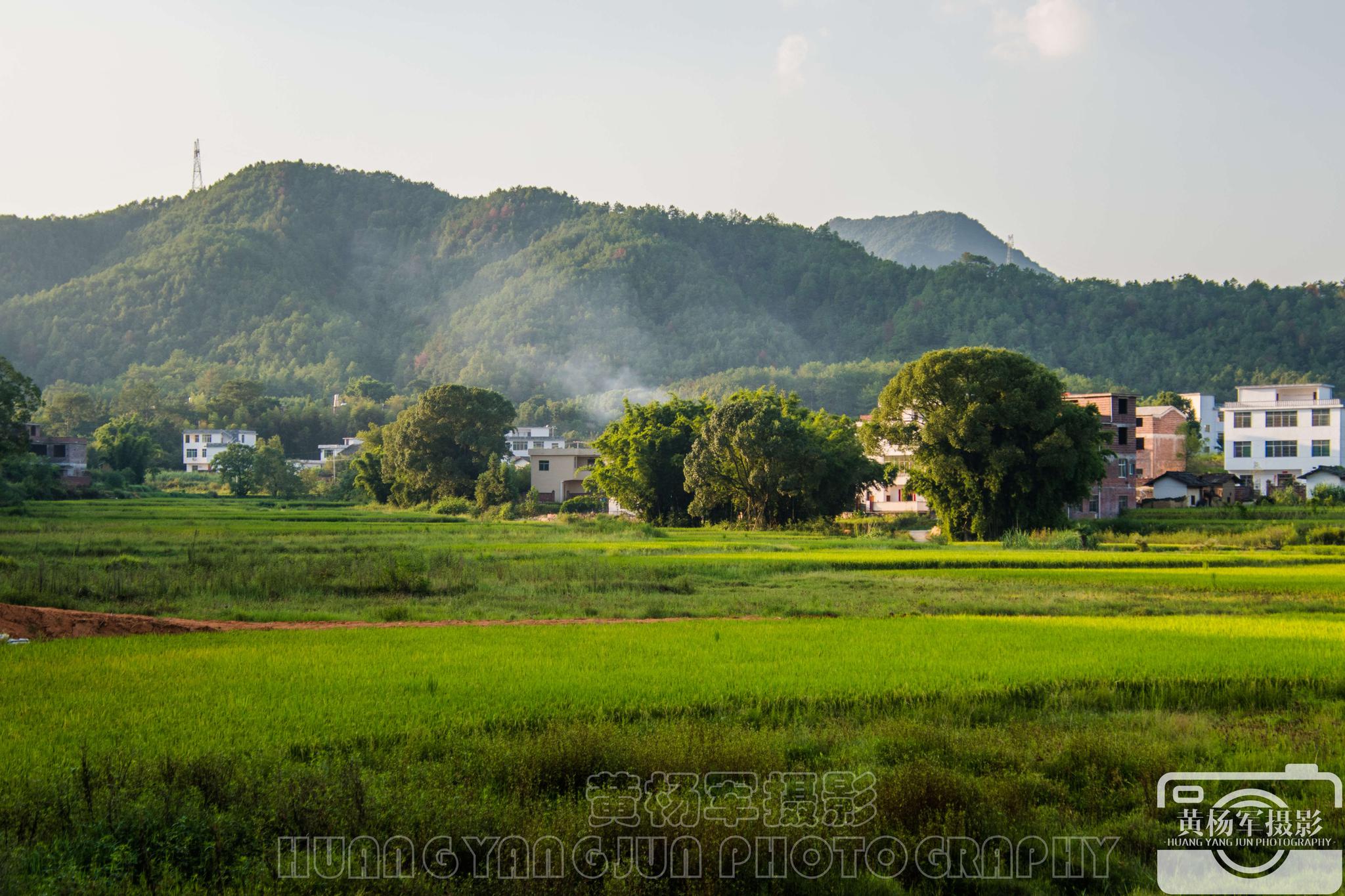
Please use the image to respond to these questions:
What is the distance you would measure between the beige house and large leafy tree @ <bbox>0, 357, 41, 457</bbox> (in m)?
34.0

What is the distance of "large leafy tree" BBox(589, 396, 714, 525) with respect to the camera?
6038 cm

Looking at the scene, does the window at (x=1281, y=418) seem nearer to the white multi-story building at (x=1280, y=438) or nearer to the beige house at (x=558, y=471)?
the white multi-story building at (x=1280, y=438)

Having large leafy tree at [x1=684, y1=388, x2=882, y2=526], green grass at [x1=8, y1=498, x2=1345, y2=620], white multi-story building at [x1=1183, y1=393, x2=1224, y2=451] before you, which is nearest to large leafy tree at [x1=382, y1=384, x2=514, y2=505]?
large leafy tree at [x1=684, y1=388, x2=882, y2=526]

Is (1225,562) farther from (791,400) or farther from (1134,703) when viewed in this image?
(791,400)

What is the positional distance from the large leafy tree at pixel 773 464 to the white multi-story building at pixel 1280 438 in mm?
27874

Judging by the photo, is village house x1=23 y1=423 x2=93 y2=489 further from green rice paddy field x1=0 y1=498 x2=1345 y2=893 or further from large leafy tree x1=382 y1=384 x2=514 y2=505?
green rice paddy field x1=0 y1=498 x2=1345 y2=893

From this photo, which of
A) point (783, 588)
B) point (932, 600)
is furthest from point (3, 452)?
point (932, 600)

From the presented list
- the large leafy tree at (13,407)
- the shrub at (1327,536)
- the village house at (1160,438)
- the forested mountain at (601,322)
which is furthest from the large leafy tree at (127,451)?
the shrub at (1327,536)

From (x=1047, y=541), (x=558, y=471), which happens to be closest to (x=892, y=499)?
(x=558, y=471)

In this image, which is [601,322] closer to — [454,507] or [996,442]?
[454,507]

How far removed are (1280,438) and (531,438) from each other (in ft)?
242

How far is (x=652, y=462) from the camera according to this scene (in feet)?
198

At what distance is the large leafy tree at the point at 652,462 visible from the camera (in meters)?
60.4

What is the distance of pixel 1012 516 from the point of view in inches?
1790
